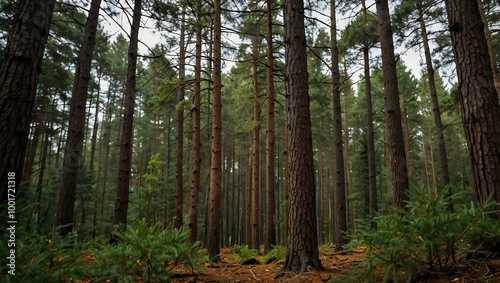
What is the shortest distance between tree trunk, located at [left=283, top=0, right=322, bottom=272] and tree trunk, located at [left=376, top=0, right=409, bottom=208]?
2753mm

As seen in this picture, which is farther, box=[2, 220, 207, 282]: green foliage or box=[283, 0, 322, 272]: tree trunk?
→ box=[283, 0, 322, 272]: tree trunk

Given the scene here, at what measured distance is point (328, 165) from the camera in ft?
114

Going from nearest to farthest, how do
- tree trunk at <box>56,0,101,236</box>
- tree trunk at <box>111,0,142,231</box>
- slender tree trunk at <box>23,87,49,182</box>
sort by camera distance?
1. tree trunk at <box>56,0,101,236</box>
2. tree trunk at <box>111,0,142,231</box>
3. slender tree trunk at <box>23,87,49,182</box>

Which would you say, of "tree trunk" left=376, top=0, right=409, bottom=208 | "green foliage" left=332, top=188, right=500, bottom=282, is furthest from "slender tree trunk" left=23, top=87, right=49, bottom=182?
"green foliage" left=332, top=188, right=500, bottom=282

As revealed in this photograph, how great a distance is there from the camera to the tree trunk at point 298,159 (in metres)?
4.42

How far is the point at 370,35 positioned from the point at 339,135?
5255 millimetres

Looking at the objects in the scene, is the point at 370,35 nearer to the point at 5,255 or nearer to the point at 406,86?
the point at 406,86

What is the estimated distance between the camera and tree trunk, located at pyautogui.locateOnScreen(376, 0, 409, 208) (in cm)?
644

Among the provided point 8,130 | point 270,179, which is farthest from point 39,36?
point 270,179

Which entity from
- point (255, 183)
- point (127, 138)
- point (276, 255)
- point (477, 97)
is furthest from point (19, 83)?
point (255, 183)

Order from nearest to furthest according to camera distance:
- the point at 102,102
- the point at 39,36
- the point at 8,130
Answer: the point at 8,130
the point at 39,36
the point at 102,102

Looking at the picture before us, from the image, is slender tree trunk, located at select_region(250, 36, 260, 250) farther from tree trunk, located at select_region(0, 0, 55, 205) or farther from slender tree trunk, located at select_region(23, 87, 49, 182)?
slender tree trunk, located at select_region(23, 87, 49, 182)

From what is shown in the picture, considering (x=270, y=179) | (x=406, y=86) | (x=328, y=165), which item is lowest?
(x=270, y=179)

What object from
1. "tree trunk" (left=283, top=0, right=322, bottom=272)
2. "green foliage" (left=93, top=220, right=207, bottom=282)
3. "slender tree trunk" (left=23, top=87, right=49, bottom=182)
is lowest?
"green foliage" (left=93, top=220, right=207, bottom=282)
